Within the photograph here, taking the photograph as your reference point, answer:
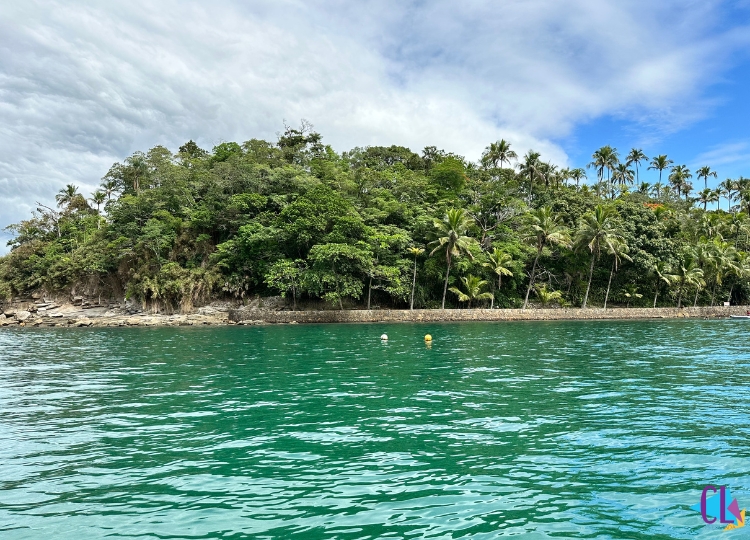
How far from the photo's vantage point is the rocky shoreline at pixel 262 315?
44594mm

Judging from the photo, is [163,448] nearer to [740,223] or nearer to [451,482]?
[451,482]

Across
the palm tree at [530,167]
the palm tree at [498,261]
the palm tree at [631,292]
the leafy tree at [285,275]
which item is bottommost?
the leafy tree at [285,275]

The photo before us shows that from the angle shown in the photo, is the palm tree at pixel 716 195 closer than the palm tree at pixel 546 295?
No

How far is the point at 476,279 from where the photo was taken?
1969 inches

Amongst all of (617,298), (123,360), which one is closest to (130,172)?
(123,360)

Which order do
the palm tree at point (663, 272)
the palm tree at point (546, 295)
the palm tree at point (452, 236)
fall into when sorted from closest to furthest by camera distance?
the palm tree at point (452, 236), the palm tree at point (546, 295), the palm tree at point (663, 272)

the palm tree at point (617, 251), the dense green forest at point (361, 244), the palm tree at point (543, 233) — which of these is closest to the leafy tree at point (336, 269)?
the dense green forest at point (361, 244)

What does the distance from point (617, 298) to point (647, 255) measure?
6605 millimetres

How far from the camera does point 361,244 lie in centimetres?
4562

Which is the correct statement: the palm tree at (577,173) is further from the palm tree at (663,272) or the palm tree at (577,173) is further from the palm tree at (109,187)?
the palm tree at (109,187)

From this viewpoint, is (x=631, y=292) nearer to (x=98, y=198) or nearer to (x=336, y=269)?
(x=336, y=269)

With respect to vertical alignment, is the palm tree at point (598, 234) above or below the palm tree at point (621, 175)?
below

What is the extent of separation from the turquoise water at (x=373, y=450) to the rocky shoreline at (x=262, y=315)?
27.3m

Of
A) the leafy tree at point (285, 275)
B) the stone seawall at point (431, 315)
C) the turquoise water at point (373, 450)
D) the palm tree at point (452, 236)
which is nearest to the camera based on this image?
the turquoise water at point (373, 450)
